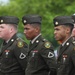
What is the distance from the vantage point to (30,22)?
35.5ft

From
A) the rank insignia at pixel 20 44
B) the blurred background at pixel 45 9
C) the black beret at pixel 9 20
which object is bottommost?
the blurred background at pixel 45 9

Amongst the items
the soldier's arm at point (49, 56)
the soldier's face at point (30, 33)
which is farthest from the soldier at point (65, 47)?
the soldier's face at point (30, 33)

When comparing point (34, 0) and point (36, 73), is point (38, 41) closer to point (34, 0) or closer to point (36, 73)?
point (36, 73)

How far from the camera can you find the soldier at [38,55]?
34.3 feet

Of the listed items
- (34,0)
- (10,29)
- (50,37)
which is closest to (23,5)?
(34,0)

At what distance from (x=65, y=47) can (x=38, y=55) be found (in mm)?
699

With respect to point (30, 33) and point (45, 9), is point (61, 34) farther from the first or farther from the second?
point (45, 9)

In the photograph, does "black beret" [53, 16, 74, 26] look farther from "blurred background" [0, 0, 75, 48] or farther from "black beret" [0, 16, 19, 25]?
"blurred background" [0, 0, 75, 48]

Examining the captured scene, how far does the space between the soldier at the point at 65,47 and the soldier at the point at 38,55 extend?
377 millimetres

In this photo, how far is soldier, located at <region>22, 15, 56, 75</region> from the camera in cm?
1047

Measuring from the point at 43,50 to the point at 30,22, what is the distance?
25.2 inches

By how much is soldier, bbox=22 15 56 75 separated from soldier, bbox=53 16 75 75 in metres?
0.38

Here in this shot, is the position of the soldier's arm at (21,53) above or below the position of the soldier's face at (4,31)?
below

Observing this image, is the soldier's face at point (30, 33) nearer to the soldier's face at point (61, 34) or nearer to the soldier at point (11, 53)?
the soldier at point (11, 53)
